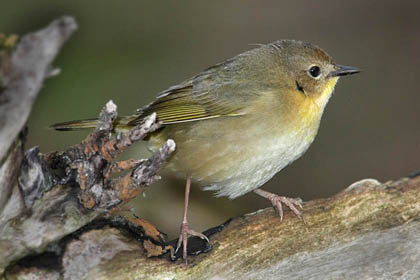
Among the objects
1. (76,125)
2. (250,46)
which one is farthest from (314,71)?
(250,46)

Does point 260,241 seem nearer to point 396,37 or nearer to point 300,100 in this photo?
point 300,100

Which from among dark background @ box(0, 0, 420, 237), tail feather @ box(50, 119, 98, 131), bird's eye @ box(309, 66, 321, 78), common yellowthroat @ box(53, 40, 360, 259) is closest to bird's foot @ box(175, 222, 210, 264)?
common yellowthroat @ box(53, 40, 360, 259)

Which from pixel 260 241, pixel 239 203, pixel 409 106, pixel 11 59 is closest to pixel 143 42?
pixel 239 203

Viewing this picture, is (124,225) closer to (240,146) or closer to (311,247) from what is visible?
(240,146)

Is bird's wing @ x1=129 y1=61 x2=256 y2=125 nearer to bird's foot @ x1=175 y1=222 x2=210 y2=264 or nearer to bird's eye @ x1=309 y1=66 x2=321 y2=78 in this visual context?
bird's eye @ x1=309 y1=66 x2=321 y2=78

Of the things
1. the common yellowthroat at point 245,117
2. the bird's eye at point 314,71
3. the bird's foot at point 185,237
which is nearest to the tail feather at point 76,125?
the common yellowthroat at point 245,117

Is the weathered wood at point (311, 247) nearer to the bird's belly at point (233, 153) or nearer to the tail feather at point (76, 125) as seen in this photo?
the bird's belly at point (233, 153)
